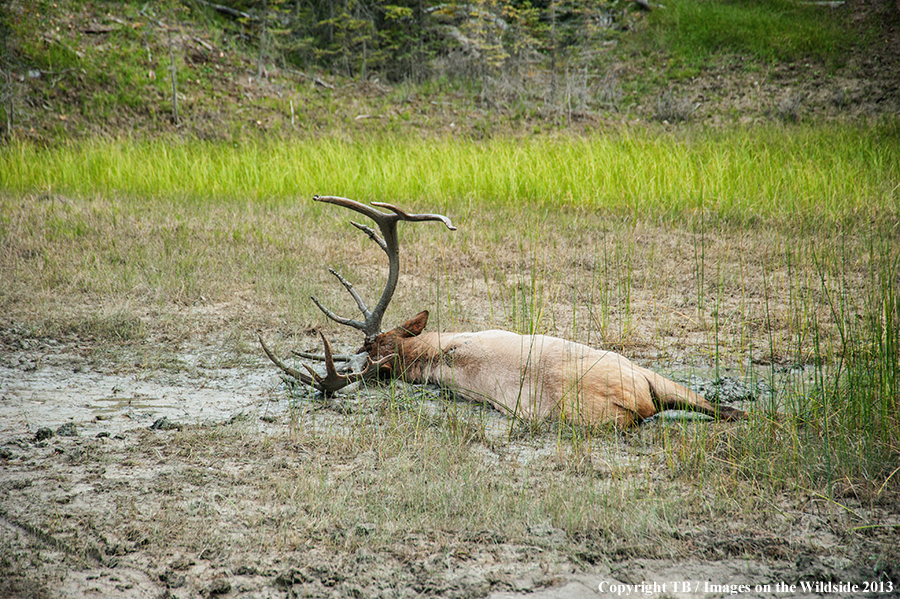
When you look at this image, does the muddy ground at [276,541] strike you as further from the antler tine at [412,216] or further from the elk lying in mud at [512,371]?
the antler tine at [412,216]

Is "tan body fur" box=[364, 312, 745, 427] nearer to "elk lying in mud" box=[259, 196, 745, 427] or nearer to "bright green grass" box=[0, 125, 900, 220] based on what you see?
"elk lying in mud" box=[259, 196, 745, 427]

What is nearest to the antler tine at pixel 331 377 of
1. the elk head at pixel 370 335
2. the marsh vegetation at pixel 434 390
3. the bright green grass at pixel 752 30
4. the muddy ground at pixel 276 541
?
the elk head at pixel 370 335

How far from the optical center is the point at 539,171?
9.95m

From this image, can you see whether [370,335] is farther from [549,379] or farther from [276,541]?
[276,541]

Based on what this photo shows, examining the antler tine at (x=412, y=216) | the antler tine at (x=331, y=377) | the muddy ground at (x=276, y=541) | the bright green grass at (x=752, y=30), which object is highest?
the bright green grass at (x=752, y=30)

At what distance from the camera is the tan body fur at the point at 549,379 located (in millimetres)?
3498

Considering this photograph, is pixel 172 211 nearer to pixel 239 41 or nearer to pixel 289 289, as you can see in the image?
pixel 289 289

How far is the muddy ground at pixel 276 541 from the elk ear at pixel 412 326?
3.04 feet

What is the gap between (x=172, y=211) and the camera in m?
8.77

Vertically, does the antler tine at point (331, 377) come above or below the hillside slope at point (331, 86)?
below

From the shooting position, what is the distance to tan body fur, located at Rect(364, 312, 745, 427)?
350cm

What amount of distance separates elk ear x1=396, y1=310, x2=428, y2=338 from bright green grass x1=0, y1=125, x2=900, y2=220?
4.87 m

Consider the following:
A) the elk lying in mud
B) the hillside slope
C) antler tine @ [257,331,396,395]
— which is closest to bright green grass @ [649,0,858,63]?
the hillside slope

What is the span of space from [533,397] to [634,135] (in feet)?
33.7
